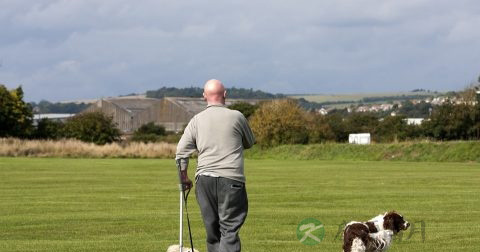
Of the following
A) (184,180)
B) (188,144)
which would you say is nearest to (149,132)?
(184,180)

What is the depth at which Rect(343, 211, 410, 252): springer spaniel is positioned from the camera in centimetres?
1237

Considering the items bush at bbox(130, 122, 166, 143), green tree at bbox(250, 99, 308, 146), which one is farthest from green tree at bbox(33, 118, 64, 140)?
green tree at bbox(250, 99, 308, 146)

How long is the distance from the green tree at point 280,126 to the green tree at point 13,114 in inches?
939

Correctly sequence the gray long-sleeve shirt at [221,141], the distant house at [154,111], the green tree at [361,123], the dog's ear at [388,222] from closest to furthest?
the gray long-sleeve shirt at [221,141] → the dog's ear at [388,222] → the green tree at [361,123] → the distant house at [154,111]

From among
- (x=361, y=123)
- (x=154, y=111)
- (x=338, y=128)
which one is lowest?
(x=338, y=128)

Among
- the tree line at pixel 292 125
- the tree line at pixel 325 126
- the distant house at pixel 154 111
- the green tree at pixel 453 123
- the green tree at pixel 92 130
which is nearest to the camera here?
the green tree at pixel 453 123

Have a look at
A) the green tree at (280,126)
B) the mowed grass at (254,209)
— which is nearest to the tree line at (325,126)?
the green tree at (280,126)

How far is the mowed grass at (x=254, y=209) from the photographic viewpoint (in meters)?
16.8

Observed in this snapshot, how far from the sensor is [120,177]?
43.5 m

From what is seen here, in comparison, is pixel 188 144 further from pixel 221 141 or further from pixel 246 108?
pixel 246 108

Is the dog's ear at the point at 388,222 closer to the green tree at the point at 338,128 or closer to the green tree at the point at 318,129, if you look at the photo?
the green tree at the point at 318,129

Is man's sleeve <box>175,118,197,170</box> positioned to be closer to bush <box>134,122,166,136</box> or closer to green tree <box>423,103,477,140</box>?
green tree <box>423,103,477,140</box>

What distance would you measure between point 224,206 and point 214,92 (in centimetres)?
132

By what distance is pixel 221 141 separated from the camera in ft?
37.4
